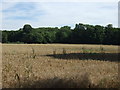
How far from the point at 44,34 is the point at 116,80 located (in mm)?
87614

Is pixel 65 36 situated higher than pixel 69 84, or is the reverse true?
pixel 69 84

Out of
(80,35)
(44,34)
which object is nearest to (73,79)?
(80,35)

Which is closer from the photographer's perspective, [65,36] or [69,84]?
[69,84]

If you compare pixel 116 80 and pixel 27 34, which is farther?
pixel 27 34

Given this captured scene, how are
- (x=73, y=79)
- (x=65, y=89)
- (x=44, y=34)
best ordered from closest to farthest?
1. (x=65, y=89)
2. (x=73, y=79)
3. (x=44, y=34)

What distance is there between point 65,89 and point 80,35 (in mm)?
80987

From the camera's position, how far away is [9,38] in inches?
3593

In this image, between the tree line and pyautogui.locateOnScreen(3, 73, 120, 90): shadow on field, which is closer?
pyautogui.locateOnScreen(3, 73, 120, 90): shadow on field

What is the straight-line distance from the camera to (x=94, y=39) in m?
88.6

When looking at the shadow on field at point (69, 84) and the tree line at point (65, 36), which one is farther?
the tree line at point (65, 36)

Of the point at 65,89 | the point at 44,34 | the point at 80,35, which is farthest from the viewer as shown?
the point at 44,34

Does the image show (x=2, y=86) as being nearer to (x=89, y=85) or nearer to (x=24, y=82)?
(x=24, y=82)

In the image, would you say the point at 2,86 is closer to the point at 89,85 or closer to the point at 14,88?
the point at 14,88

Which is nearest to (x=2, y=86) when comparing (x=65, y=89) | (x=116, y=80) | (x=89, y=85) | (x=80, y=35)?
(x=65, y=89)
